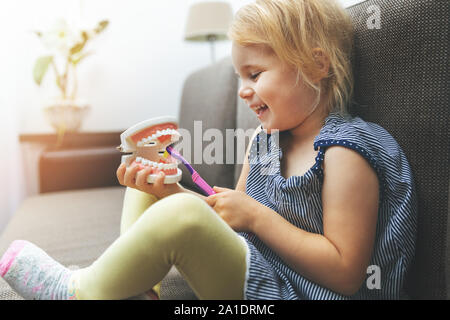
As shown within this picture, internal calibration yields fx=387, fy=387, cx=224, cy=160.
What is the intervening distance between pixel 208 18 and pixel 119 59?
1.74ft

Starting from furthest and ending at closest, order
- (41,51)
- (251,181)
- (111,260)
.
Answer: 1. (41,51)
2. (251,181)
3. (111,260)

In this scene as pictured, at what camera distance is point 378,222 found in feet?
1.94

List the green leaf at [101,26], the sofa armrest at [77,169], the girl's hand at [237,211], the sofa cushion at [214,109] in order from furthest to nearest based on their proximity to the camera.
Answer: the green leaf at [101,26] < the sofa armrest at [77,169] < the sofa cushion at [214,109] < the girl's hand at [237,211]

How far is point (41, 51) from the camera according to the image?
187cm

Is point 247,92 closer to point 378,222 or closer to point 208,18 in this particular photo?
point 378,222

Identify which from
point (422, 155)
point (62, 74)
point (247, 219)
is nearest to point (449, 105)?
point (422, 155)

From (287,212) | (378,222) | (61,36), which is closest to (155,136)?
(287,212)

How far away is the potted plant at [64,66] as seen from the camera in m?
1.64

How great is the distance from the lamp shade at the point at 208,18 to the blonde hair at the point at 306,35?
1.25 m

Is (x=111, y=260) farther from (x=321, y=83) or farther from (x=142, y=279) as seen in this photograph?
(x=321, y=83)

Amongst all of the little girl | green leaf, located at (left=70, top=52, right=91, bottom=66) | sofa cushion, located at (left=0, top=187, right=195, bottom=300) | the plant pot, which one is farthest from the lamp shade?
the little girl

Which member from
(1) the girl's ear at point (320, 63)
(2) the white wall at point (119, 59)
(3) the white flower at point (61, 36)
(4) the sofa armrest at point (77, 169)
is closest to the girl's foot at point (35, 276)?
(1) the girl's ear at point (320, 63)

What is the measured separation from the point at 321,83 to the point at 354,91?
0.06 m

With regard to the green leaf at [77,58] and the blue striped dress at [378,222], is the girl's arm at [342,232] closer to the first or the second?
the blue striped dress at [378,222]
